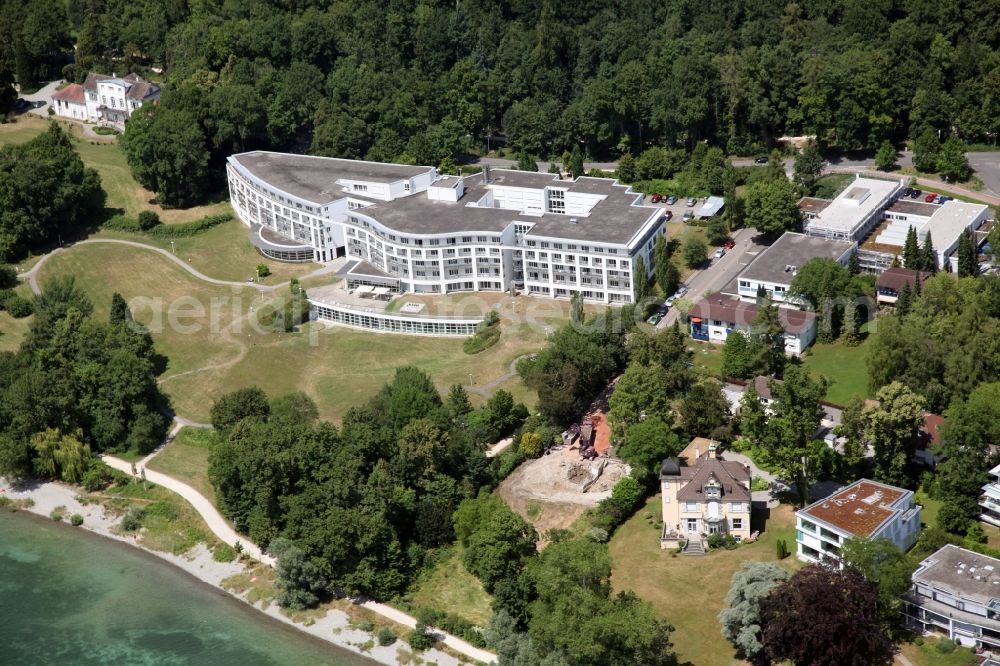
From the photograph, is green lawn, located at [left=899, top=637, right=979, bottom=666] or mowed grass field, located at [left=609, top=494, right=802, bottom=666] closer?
green lawn, located at [left=899, top=637, right=979, bottom=666]

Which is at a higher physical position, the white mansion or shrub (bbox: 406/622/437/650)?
the white mansion

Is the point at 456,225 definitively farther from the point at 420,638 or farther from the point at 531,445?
the point at 420,638

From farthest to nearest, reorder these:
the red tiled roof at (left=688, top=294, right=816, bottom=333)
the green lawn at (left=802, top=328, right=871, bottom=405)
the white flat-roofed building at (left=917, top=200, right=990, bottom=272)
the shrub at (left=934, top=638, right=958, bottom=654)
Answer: the white flat-roofed building at (left=917, top=200, right=990, bottom=272) → the red tiled roof at (left=688, top=294, right=816, bottom=333) → the green lawn at (left=802, top=328, right=871, bottom=405) → the shrub at (left=934, top=638, right=958, bottom=654)

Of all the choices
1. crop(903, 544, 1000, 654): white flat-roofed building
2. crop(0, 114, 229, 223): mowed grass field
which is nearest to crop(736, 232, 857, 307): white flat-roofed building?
crop(903, 544, 1000, 654): white flat-roofed building

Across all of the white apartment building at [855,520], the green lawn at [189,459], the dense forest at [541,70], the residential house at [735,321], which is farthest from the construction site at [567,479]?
the dense forest at [541,70]

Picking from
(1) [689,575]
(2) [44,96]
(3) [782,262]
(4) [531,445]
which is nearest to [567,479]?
(4) [531,445]

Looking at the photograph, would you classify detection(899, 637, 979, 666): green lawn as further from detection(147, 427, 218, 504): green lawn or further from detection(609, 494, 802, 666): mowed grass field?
detection(147, 427, 218, 504): green lawn

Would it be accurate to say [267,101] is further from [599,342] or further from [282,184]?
[599,342]

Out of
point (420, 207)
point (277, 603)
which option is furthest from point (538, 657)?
point (420, 207)
